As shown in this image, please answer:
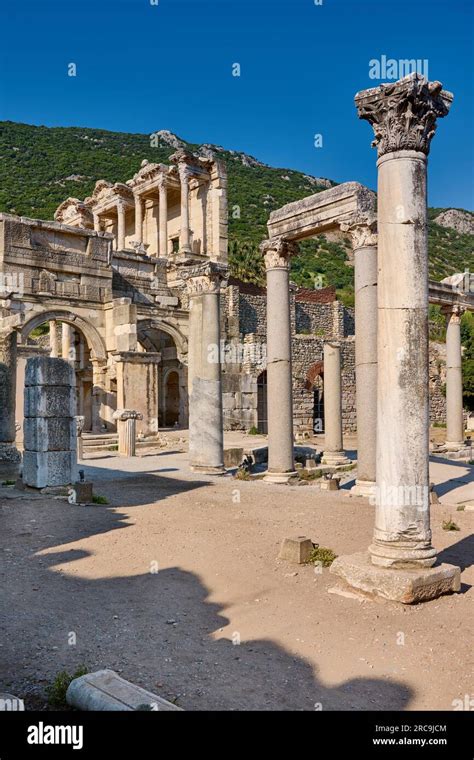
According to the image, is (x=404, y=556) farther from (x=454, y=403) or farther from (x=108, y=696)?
(x=454, y=403)

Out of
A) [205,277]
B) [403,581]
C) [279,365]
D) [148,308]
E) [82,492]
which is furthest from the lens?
[148,308]

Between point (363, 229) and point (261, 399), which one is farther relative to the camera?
point (261, 399)

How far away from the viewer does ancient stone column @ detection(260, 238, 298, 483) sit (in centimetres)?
1284

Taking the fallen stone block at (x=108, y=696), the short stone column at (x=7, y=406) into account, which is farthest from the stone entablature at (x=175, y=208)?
the fallen stone block at (x=108, y=696)

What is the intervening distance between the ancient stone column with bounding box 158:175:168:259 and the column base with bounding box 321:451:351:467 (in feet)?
68.5

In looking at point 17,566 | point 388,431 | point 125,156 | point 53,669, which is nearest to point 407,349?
point 388,431

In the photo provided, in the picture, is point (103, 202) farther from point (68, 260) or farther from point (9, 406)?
point (9, 406)

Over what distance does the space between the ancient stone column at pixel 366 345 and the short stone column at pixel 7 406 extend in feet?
24.3

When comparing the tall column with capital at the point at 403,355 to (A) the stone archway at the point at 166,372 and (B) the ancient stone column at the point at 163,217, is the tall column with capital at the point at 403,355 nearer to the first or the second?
(A) the stone archway at the point at 166,372

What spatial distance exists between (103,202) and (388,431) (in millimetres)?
36656

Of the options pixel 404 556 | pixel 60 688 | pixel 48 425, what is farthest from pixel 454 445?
pixel 60 688

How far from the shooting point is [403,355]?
6336 mm

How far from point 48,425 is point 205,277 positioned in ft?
17.8

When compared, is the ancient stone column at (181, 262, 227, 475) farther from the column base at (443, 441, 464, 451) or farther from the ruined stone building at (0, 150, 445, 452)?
the column base at (443, 441, 464, 451)
